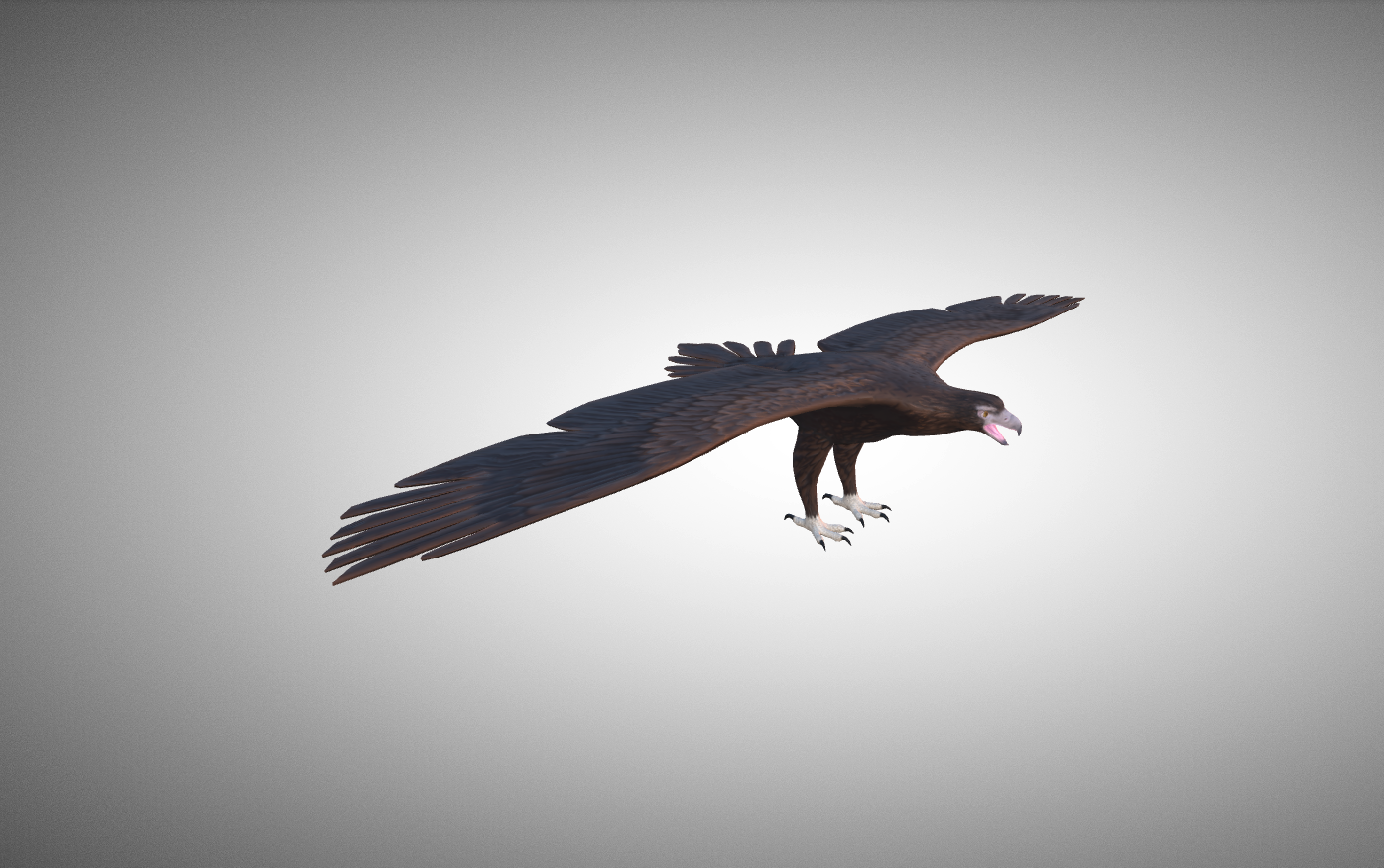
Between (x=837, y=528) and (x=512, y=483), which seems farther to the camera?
(x=837, y=528)

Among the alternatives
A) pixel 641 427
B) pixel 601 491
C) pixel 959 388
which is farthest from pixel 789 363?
pixel 601 491

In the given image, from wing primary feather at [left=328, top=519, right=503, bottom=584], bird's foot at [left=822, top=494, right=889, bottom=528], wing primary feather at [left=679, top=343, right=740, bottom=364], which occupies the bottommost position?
wing primary feather at [left=328, top=519, right=503, bottom=584]

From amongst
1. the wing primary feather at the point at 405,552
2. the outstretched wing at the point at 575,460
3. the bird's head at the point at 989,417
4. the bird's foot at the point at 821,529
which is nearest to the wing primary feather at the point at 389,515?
the outstretched wing at the point at 575,460

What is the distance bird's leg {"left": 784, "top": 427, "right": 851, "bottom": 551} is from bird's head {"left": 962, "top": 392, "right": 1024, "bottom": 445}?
0.83 meters

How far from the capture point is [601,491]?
409 centimetres

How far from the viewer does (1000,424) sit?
562 cm

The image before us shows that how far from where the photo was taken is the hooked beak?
5.61 metres

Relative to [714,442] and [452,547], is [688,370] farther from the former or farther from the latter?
[452,547]

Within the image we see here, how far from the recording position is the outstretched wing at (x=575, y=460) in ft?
13.0

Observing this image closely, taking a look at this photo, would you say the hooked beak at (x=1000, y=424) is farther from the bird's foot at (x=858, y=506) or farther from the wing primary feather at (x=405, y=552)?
the wing primary feather at (x=405, y=552)

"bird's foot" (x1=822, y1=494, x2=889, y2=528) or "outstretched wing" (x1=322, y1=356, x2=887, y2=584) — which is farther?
"bird's foot" (x1=822, y1=494, x2=889, y2=528)

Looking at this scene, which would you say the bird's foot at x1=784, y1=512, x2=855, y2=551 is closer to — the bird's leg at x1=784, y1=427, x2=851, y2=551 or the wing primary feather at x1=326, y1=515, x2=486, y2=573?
the bird's leg at x1=784, y1=427, x2=851, y2=551

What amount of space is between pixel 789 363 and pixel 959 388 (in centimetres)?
94

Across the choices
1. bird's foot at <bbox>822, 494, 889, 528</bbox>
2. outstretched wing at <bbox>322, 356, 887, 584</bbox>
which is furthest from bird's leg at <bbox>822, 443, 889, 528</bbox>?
outstretched wing at <bbox>322, 356, 887, 584</bbox>
